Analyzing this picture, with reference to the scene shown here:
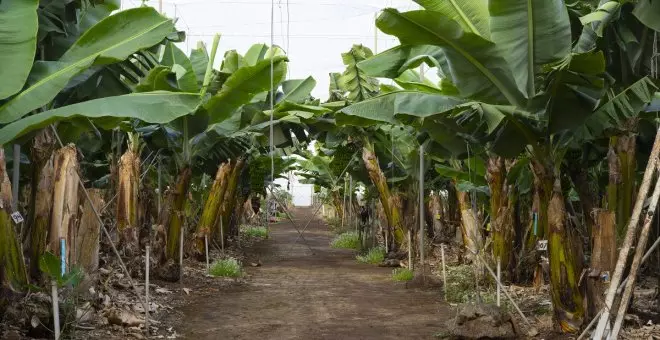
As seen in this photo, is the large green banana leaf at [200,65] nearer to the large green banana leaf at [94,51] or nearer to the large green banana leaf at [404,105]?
the large green banana leaf at [404,105]

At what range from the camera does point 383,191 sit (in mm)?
16188

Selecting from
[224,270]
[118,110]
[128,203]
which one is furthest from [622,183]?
[224,270]

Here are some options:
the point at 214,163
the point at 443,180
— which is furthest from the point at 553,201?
the point at 443,180

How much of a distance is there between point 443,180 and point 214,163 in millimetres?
6045

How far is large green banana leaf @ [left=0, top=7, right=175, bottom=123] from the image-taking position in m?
6.31

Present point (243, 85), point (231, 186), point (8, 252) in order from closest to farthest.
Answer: point (8, 252) → point (243, 85) → point (231, 186)

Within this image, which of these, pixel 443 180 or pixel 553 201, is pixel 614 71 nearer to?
Answer: pixel 553 201

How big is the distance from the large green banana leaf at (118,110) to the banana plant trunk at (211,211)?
786 centimetres

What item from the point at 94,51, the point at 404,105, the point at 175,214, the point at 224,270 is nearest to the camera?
the point at 94,51

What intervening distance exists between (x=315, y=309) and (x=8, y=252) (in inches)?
186

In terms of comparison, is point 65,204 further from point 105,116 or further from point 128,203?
point 128,203

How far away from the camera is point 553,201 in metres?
7.32

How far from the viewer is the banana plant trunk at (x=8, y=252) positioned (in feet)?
19.9

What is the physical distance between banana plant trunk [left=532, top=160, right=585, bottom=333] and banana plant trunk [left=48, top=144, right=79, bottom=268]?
15.4 ft
